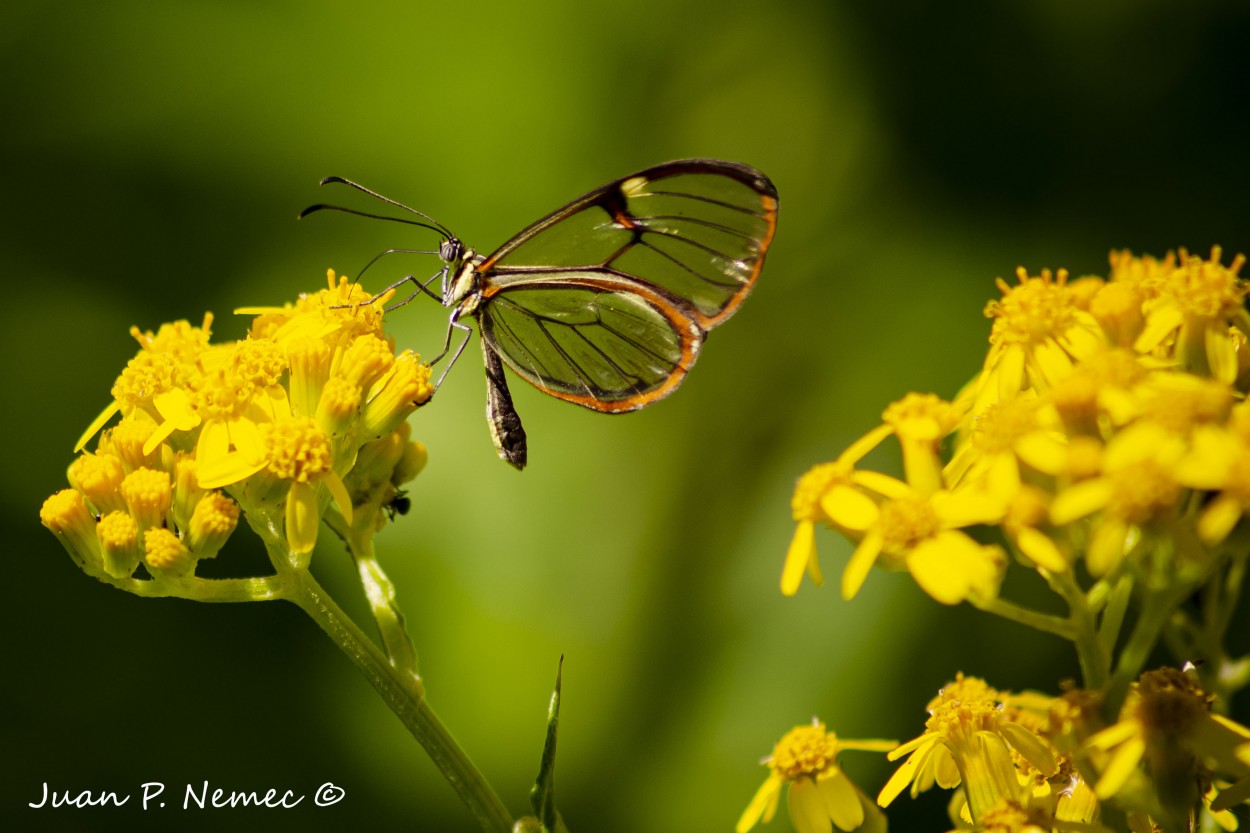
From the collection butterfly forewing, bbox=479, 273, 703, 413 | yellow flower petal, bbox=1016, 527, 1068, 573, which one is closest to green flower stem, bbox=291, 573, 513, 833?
yellow flower petal, bbox=1016, 527, 1068, 573

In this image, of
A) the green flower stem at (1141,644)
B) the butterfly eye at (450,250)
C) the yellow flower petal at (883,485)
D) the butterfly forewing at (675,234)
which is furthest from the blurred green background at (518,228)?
the green flower stem at (1141,644)

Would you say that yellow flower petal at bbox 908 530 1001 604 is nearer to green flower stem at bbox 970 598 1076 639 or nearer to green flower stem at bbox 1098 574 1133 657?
green flower stem at bbox 970 598 1076 639

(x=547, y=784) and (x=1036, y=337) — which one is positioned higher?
(x=1036, y=337)

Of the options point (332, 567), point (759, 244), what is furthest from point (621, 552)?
point (759, 244)

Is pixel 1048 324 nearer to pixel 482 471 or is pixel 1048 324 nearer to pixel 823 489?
pixel 823 489

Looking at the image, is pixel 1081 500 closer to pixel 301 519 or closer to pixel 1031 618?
pixel 1031 618

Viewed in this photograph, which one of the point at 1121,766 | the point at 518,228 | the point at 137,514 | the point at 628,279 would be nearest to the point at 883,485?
the point at 1121,766
